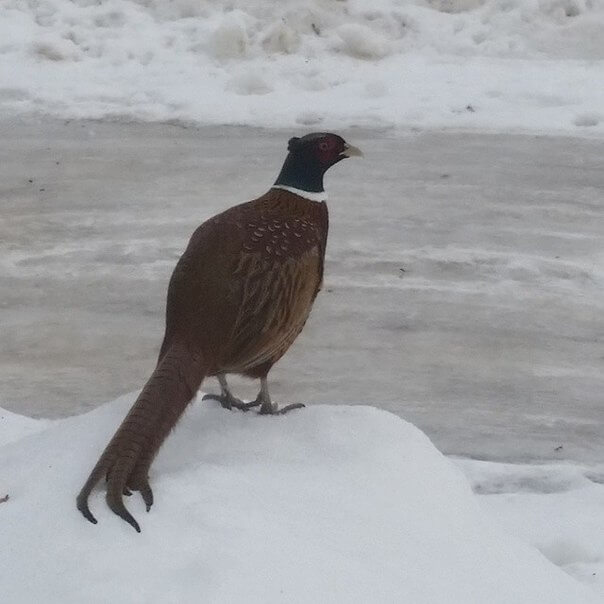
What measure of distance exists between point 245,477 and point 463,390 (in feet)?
7.41

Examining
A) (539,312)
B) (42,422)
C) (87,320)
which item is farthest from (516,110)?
(42,422)

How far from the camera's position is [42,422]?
4.31 m

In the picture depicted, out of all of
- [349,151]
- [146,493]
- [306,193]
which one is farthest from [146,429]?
[349,151]

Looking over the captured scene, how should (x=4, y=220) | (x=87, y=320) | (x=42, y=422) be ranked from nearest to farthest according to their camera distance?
(x=42, y=422) < (x=87, y=320) < (x=4, y=220)

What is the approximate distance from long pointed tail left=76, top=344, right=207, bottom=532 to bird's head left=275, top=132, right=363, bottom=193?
0.74 metres

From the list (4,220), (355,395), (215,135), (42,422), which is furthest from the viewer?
(215,135)

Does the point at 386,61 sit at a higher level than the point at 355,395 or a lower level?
higher

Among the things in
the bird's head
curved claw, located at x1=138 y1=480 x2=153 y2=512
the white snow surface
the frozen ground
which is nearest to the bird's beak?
the bird's head

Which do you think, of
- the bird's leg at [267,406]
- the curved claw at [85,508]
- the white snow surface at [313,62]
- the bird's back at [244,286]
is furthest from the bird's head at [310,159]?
the white snow surface at [313,62]

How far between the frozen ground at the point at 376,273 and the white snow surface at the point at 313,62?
1.91ft

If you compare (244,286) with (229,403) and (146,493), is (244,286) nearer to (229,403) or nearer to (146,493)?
(229,403)

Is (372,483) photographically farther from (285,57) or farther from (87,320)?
(285,57)

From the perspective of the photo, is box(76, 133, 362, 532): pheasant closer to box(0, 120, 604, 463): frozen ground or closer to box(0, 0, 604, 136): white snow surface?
box(0, 120, 604, 463): frozen ground

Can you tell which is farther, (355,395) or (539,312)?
(539,312)
